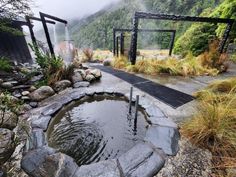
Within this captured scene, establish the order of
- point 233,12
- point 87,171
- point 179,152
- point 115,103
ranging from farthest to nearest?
point 233,12, point 115,103, point 179,152, point 87,171

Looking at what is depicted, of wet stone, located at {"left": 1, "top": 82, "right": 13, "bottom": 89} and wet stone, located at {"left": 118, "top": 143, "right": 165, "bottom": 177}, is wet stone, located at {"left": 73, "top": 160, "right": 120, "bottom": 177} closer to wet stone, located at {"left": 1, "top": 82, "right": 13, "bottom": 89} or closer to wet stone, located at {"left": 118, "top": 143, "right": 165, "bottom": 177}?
wet stone, located at {"left": 118, "top": 143, "right": 165, "bottom": 177}

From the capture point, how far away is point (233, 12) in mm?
6324

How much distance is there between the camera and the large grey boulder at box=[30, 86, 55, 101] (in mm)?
2656

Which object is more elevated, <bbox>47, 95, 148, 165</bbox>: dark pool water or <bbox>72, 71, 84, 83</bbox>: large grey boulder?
<bbox>72, 71, 84, 83</bbox>: large grey boulder

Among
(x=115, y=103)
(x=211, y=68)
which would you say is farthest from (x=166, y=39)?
(x=115, y=103)

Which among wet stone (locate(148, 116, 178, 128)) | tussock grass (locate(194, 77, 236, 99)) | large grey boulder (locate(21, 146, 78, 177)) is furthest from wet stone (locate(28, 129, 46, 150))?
tussock grass (locate(194, 77, 236, 99))

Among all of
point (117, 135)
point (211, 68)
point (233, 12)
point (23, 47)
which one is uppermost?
point (233, 12)

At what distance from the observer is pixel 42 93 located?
2.75 meters

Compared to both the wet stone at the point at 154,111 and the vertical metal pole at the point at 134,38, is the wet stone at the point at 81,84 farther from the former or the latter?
the vertical metal pole at the point at 134,38

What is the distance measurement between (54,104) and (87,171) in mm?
1482

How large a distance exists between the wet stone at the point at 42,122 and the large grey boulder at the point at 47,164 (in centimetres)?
48

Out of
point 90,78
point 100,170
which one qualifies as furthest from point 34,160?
point 90,78

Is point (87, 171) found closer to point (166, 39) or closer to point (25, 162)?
point (25, 162)

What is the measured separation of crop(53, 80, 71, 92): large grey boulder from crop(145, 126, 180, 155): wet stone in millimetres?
2134
